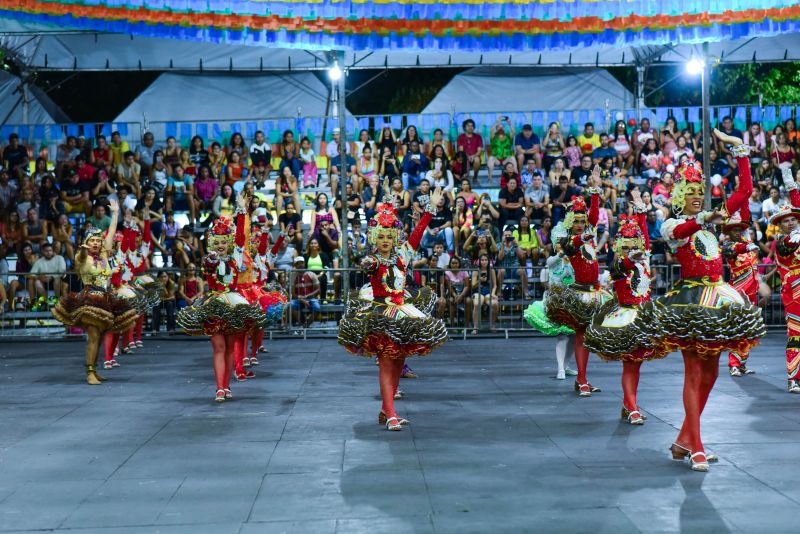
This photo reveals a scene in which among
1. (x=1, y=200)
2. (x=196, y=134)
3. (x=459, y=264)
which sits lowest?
(x=459, y=264)

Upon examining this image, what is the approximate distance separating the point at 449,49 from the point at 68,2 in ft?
19.1

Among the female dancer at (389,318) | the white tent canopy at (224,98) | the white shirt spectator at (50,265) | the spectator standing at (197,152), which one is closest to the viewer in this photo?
the female dancer at (389,318)

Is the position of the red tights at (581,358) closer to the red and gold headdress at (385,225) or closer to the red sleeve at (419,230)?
the red sleeve at (419,230)

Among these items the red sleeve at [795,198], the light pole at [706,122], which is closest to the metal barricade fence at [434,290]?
the light pole at [706,122]

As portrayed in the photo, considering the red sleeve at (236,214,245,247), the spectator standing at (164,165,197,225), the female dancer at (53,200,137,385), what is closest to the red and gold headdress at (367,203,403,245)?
the red sleeve at (236,214,245,247)

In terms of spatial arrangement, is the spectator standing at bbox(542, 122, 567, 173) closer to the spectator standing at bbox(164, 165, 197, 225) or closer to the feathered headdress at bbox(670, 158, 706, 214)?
the spectator standing at bbox(164, 165, 197, 225)

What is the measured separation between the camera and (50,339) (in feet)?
60.8

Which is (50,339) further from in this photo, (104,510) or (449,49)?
(104,510)

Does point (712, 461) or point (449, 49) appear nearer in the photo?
point (712, 461)

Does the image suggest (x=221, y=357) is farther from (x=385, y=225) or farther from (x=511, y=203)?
(x=511, y=203)

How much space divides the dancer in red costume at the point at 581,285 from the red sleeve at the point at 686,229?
3.24 meters

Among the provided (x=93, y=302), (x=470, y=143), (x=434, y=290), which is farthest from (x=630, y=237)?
(x=470, y=143)

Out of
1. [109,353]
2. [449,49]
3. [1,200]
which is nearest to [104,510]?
[109,353]

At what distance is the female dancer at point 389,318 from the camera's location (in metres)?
8.66
